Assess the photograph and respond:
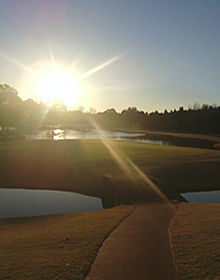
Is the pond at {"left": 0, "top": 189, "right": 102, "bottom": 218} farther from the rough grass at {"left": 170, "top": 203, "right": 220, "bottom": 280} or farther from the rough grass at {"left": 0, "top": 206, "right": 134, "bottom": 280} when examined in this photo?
the rough grass at {"left": 170, "top": 203, "right": 220, "bottom": 280}

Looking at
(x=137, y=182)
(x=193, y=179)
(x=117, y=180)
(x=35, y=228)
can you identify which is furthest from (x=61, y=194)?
(x=193, y=179)

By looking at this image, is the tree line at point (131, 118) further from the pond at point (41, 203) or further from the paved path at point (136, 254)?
the paved path at point (136, 254)

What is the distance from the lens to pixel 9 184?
20.2 meters

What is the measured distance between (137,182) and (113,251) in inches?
435

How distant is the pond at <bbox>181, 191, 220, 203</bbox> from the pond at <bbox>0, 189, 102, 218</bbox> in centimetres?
646

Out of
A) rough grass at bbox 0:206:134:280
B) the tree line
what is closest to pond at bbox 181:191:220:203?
rough grass at bbox 0:206:134:280

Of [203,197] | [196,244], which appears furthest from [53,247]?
[203,197]

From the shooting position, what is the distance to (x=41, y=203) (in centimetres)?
1641

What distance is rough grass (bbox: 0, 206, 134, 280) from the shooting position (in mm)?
6355

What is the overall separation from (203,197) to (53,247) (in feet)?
43.5

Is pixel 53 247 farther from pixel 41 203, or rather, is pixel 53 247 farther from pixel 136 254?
pixel 41 203

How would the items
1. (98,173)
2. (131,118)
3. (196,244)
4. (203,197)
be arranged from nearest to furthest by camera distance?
(196,244) < (203,197) < (98,173) < (131,118)

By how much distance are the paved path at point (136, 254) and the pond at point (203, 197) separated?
802cm

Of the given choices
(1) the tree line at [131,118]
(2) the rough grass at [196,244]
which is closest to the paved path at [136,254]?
(2) the rough grass at [196,244]
